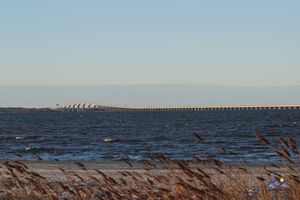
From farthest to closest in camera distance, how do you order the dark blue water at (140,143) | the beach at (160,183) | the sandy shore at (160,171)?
the dark blue water at (140,143), the sandy shore at (160,171), the beach at (160,183)

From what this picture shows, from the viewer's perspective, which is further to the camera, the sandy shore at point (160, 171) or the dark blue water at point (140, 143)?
the dark blue water at point (140, 143)

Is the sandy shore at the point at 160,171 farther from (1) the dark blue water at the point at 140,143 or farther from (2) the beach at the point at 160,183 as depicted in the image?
(1) the dark blue water at the point at 140,143

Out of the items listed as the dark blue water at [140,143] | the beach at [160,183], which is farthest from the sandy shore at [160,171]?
the dark blue water at [140,143]

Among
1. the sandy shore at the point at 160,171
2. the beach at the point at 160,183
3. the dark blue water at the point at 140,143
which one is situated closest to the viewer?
the beach at the point at 160,183

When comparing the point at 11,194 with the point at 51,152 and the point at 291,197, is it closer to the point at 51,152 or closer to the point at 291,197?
the point at 291,197

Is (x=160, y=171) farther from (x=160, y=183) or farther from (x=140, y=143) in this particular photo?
(x=140, y=143)

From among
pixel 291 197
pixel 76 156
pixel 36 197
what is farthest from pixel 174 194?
pixel 76 156

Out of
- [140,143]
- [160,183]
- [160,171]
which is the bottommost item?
[140,143]

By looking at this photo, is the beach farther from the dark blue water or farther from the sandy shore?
the dark blue water

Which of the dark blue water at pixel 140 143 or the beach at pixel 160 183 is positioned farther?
the dark blue water at pixel 140 143

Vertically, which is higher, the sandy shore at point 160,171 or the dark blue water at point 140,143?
the sandy shore at point 160,171

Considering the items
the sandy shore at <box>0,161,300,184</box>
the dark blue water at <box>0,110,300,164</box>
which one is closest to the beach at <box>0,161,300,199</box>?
the sandy shore at <box>0,161,300,184</box>

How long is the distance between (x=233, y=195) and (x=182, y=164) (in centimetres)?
101

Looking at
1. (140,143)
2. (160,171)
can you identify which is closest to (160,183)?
(160,171)
